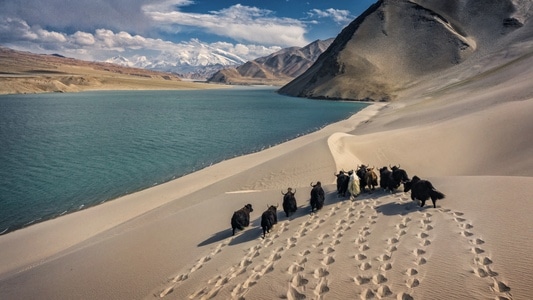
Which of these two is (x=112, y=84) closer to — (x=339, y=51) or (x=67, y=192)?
(x=339, y=51)

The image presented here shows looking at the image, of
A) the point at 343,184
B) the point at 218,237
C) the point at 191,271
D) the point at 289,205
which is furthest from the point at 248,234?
the point at 343,184

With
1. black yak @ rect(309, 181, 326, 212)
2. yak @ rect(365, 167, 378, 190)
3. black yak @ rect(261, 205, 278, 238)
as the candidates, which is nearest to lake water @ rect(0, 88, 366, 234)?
black yak @ rect(261, 205, 278, 238)

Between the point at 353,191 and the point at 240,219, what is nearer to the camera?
the point at 240,219

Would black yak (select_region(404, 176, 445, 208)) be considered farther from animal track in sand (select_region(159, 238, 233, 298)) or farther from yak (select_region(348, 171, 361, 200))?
animal track in sand (select_region(159, 238, 233, 298))

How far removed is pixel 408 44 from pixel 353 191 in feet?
478

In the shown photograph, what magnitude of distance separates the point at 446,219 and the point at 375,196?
142 inches

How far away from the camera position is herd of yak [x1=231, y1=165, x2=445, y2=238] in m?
10.2

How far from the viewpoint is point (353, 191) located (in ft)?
41.6

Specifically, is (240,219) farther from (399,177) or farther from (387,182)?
(399,177)

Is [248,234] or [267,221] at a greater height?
[267,221]

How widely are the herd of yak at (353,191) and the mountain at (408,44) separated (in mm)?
98252

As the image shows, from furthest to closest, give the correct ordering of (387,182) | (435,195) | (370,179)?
(370,179) → (387,182) → (435,195)

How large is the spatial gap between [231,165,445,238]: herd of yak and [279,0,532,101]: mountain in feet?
322

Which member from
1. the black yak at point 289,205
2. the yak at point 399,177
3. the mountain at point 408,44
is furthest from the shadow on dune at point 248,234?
the mountain at point 408,44
